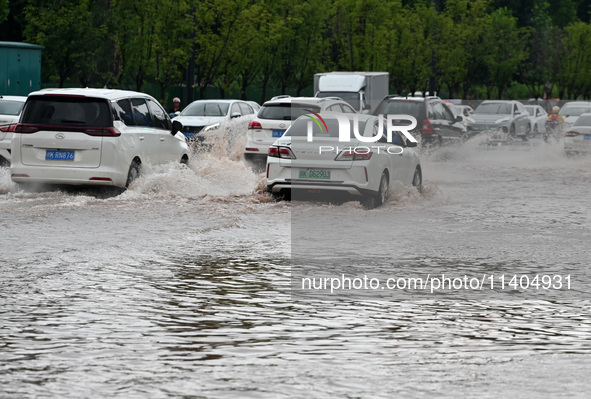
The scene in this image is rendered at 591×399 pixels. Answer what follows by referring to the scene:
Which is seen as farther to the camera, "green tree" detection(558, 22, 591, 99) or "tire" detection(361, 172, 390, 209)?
"green tree" detection(558, 22, 591, 99)

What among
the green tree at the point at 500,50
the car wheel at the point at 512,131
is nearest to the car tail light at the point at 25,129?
the car wheel at the point at 512,131

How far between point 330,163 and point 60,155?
13.0 feet

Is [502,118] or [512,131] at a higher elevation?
[502,118]

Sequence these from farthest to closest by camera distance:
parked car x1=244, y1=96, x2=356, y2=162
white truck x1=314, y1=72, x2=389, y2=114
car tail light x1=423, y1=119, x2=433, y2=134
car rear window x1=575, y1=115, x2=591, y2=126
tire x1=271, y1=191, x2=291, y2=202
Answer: white truck x1=314, y1=72, x2=389, y2=114 < car rear window x1=575, y1=115, x2=591, y2=126 < car tail light x1=423, y1=119, x2=433, y2=134 < parked car x1=244, y1=96, x2=356, y2=162 < tire x1=271, y1=191, x2=291, y2=202

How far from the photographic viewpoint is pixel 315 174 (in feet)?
53.9

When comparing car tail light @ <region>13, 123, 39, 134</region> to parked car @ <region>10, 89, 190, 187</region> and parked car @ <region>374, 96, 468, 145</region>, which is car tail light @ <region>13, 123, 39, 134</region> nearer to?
parked car @ <region>10, 89, 190, 187</region>

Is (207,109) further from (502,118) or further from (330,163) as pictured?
(502,118)

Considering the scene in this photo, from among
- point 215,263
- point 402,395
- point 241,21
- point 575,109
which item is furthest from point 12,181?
point 575,109

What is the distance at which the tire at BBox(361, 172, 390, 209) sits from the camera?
16.6 metres

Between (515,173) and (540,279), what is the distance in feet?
53.3

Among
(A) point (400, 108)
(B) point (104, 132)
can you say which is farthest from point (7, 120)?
(A) point (400, 108)

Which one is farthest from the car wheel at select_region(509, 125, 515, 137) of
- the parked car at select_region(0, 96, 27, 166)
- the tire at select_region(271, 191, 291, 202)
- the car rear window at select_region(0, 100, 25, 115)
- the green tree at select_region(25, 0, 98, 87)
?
the tire at select_region(271, 191, 291, 202)

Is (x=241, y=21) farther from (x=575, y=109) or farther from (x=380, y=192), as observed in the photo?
(x=380, y=192)

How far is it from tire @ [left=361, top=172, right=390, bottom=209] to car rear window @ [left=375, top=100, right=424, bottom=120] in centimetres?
1110
